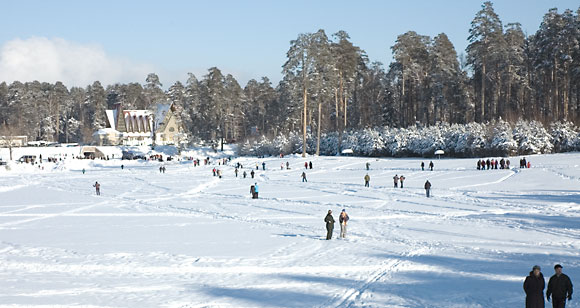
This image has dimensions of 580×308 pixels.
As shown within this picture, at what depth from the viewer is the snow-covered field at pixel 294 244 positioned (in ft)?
34.9

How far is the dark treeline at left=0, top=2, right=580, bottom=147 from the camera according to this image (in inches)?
2030

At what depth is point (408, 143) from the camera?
169 feet

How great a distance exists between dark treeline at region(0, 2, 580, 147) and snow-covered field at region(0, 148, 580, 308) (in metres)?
21.2

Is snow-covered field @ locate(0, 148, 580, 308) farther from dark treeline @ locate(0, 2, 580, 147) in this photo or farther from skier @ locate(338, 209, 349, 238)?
dark treeline @ locate(0, 2, 580, 147)

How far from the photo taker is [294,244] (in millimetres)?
15820

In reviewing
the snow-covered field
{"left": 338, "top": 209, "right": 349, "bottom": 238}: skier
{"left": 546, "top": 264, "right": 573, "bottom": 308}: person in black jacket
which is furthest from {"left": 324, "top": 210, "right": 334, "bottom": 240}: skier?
{"left": 546, "top": 264, "right": 573, "bottom": 308}: person in black jacket

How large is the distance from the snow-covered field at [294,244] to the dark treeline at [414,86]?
69.6 ft

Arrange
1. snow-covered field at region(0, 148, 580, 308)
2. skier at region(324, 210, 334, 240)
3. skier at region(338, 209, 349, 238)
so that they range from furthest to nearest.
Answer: skier at region(338, 209, 349, 238), skier at region(324, 210, 334, 240), snow-covered field at region(0, 148, 580, 308)

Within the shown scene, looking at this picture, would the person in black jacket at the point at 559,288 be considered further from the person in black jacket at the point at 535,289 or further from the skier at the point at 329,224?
the skier at the point at 329,224

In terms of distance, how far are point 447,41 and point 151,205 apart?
51841 mm

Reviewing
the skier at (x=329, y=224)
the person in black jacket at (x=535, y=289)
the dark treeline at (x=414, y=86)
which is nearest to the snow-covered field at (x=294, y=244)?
the skier at (x=329, y=224)

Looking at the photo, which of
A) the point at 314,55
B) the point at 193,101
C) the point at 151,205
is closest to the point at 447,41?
the point at 314,55

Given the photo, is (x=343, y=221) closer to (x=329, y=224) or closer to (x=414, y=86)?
(x=329, y=224)

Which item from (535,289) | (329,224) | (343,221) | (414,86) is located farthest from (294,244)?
(414,86)
